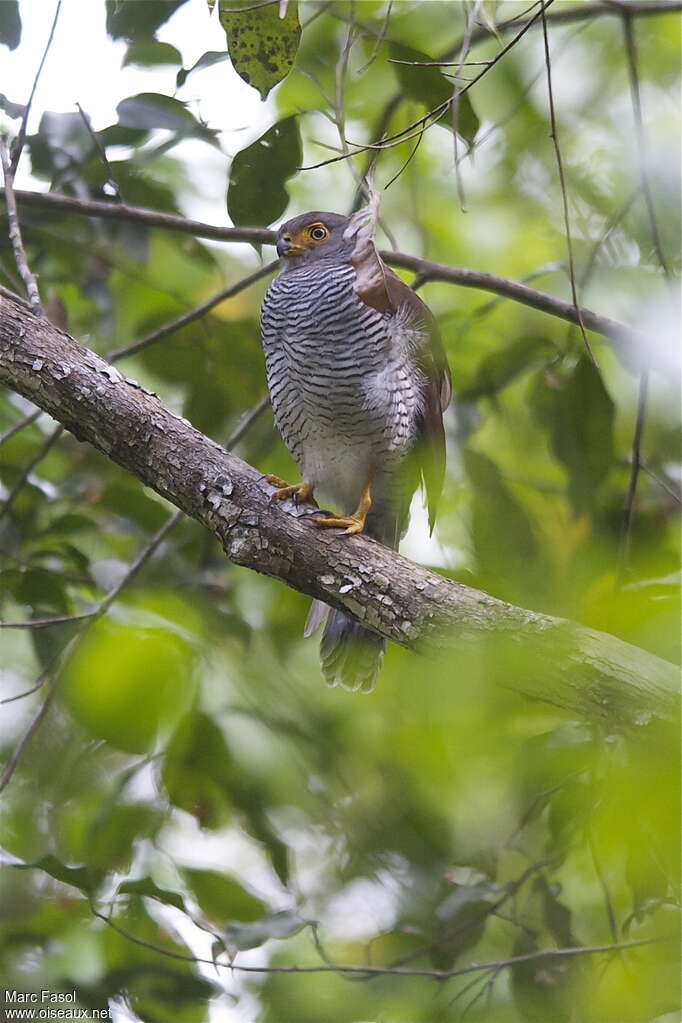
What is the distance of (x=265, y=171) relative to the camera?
2281 millimetres

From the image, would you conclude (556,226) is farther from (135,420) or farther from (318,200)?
(135,420)

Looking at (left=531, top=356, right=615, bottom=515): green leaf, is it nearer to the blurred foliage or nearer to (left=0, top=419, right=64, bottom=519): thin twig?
the blurred foliage

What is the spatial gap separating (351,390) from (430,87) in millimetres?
759

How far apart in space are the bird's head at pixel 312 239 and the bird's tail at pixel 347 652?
3.23 feet

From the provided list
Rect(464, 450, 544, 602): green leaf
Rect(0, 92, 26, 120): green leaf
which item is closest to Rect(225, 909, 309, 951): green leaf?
Rect(464, 450, 544, 602): green leaf

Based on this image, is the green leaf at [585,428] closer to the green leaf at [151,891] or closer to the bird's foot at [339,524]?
the bird's foot at [339,524]

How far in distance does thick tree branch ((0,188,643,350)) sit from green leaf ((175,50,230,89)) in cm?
34

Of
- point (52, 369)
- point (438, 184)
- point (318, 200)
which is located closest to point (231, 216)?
point (52, 369)

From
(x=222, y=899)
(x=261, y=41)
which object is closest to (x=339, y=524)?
(x=222, y=899)

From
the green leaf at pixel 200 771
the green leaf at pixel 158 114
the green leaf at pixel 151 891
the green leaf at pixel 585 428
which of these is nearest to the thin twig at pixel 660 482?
the green leaf at pixel 585 428

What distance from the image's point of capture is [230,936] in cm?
194

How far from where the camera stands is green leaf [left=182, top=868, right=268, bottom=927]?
6.45 ft

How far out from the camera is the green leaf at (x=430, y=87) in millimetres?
2084

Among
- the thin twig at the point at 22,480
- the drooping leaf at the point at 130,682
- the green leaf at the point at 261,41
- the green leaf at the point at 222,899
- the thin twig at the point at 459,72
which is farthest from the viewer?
the thin twig at the point at 22,480
